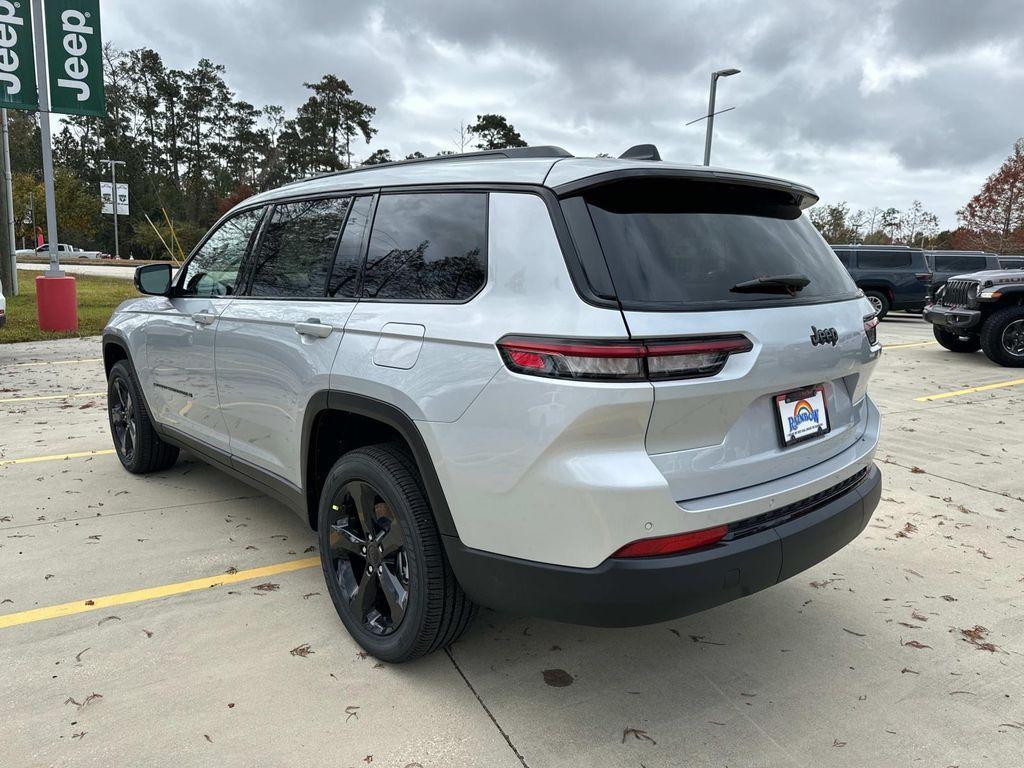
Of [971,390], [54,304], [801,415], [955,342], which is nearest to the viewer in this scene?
[801,415]

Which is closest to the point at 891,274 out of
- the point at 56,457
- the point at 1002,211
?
the point at 56,457

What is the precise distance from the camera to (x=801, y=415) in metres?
2.40

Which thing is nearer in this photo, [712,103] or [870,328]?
[870,328]

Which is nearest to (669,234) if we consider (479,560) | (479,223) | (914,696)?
(479,223)

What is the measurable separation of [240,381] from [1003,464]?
5.28 metres

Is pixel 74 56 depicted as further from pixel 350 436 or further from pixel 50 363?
pixel 350 436

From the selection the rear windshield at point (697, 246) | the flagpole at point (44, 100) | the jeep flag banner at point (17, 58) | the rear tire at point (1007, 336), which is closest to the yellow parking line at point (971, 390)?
the rear tire at point (1007, 336)

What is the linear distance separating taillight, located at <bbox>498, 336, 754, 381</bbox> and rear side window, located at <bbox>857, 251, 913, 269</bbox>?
18.4 metres

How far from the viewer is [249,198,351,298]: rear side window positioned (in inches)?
119

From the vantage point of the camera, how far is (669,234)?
225 cm

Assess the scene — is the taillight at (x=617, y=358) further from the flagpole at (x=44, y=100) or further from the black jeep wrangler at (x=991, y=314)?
the flagpole at (x=44, y=100)

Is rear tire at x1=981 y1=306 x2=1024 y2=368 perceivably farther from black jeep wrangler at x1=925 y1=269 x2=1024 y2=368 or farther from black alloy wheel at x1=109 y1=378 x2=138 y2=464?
black alloy wheel at x1=109 y1=378 x2=138 y2=464

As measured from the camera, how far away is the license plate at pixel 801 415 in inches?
91.4

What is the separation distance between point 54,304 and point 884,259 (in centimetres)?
1810
